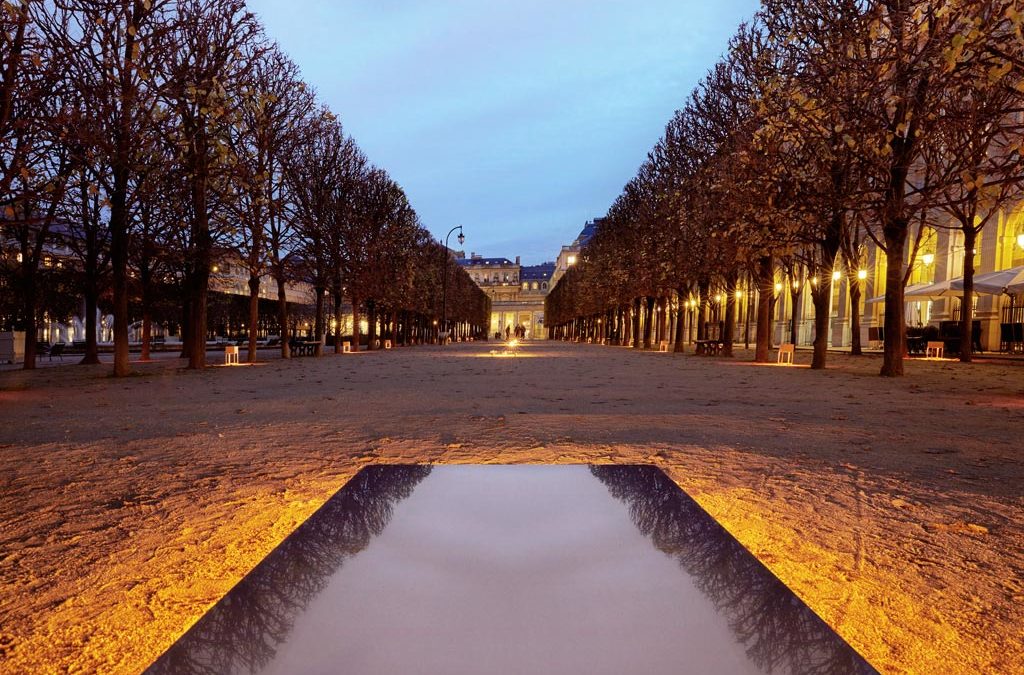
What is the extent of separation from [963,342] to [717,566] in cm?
2602

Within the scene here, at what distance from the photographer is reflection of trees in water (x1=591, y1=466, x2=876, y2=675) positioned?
4.36ft

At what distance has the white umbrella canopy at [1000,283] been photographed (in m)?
20.2

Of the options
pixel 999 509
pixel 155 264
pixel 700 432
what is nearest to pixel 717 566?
pixel 999 509

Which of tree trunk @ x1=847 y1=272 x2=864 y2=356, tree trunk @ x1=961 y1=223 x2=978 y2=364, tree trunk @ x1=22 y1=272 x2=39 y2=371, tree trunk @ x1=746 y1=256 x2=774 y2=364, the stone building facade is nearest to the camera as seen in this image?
tree trunk @ x1=22 y1=272 x2=39 y2=371

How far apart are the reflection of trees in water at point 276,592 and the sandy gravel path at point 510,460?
0.81 meters

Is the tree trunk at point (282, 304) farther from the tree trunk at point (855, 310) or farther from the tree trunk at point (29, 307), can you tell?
the tree trunk at point (855, 310)

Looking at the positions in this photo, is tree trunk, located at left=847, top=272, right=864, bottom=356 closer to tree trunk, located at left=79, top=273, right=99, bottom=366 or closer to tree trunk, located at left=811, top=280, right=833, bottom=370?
tree trunk, located at left=811, top=280, right=833, bottom=370

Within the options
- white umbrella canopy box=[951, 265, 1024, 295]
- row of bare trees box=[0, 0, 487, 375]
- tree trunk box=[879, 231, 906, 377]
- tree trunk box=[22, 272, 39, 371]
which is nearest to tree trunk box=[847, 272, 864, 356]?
white umbrella canopy box=[951, 265, 1024, 295]

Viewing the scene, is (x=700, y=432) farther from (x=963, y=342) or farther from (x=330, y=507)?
(x=963, y=342)

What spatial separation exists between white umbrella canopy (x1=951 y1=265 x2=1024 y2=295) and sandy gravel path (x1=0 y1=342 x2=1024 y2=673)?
12.4 metres

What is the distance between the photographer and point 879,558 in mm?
3248

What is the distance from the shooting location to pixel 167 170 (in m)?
14.0

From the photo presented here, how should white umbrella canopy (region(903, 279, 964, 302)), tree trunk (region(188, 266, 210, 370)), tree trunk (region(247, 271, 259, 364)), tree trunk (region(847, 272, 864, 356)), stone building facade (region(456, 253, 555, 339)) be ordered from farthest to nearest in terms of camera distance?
stone building facade (region(456, 253, 555, 339)), tree trunk (region(847, 272, 864, 356)), white umbrella canopy (region(903, 279, 964, 302)), tree trunk (region(247, 271, 259, 364)), tree trunk (region(188, 266, 210, 370))

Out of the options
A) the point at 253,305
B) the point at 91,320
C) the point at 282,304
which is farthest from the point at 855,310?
the point at 91,320
